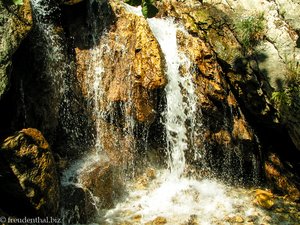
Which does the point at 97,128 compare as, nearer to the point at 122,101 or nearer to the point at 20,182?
the point at 122,101

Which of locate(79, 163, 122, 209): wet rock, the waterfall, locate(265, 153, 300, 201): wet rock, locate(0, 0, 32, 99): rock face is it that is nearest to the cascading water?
the waterfall

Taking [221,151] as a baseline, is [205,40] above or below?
above

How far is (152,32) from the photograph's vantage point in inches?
391

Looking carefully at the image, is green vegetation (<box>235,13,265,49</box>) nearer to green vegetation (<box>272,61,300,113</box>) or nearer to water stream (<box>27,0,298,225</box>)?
green vegetation (<box>272,61,300,113</box>)

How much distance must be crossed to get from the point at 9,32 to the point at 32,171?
2930 mm

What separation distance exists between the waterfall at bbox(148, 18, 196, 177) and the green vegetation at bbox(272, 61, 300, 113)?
222 cm

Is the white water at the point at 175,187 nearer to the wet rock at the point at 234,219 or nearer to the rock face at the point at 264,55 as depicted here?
the wet rock at the point at 234,219

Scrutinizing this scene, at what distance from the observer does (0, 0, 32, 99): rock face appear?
679 cm

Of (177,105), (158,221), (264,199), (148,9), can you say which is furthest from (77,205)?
(148,9)

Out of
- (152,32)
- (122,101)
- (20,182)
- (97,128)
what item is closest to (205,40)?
(152,32)

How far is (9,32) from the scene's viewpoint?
282 inches

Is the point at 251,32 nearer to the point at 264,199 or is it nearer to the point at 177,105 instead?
the point at 177,105

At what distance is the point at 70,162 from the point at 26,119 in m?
1.64

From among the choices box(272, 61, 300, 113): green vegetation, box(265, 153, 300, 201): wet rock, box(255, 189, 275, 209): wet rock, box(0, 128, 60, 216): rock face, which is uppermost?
box(272, 61, 300, 113): green vegetation
